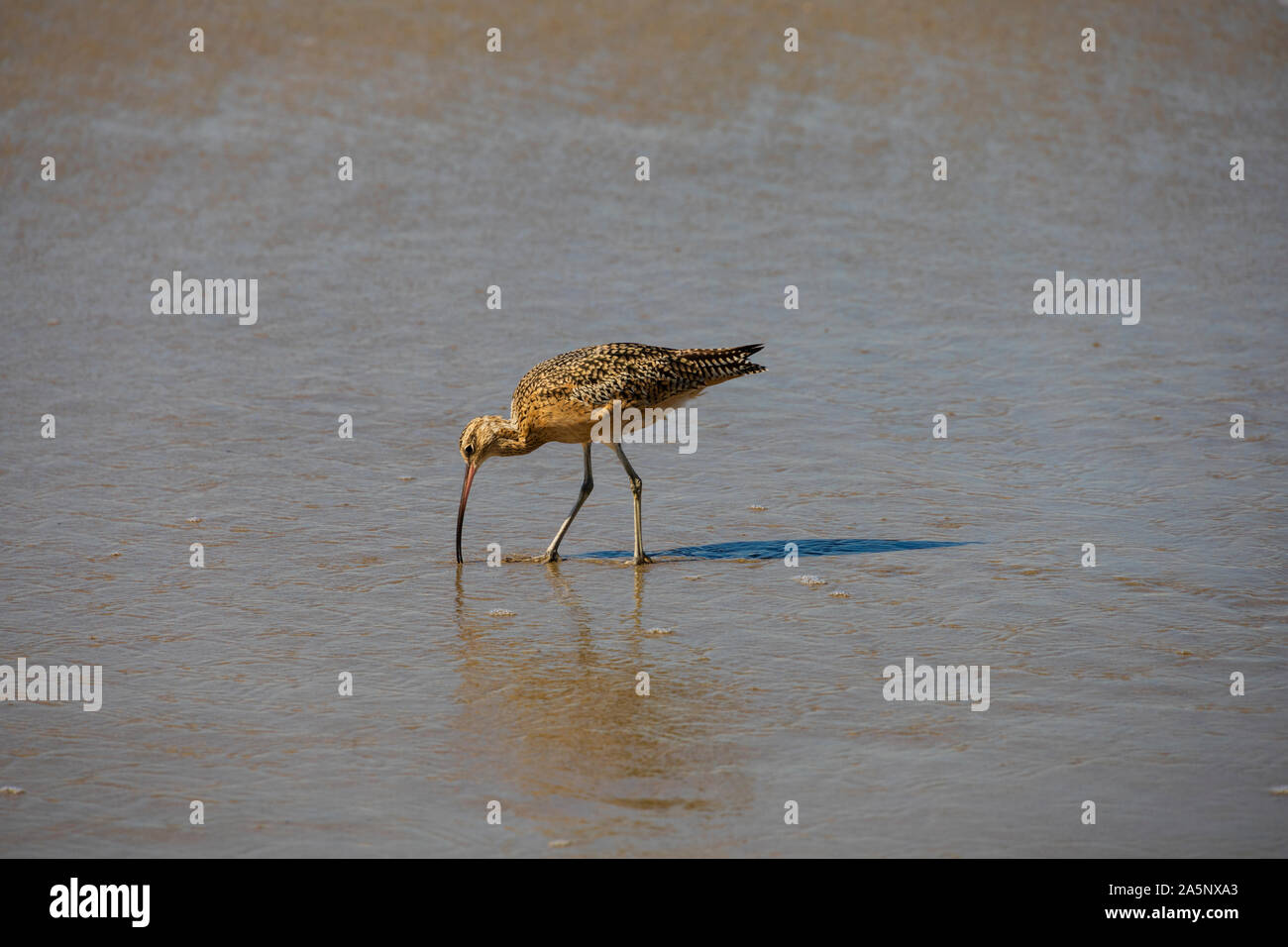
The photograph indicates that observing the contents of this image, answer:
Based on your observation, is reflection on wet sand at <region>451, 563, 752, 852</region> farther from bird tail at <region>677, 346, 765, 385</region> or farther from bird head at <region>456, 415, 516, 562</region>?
bird tail at <region>677, 346, 765, 385</region>

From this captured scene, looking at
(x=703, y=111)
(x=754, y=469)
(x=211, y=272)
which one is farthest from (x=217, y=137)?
(x=754, y=469)

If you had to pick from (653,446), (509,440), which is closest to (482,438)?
(509,440)

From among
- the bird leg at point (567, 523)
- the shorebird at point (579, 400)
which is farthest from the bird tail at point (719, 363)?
the bird leg at point (567, 523)

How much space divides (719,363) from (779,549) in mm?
1109

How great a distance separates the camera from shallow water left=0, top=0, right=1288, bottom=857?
18.7 ft

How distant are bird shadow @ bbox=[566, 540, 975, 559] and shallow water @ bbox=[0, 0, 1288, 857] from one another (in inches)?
1.3

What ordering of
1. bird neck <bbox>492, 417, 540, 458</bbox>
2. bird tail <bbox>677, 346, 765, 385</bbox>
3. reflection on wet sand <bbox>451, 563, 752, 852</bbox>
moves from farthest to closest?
bird tail <bbox>677, 346, 765, 385</bbox>, bird neck <bbox>492, 417, 540, 458</bbox>, reflection on wet sand <bbox>451, 563, 752, 852</bbox>

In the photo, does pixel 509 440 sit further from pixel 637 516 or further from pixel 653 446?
pixel 653 446

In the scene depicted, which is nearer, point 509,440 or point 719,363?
point 509,440

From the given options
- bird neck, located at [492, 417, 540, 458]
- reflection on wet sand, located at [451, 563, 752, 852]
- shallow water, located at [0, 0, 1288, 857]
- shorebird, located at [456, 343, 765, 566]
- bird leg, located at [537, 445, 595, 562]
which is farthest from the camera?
bird neck, located at [492, 417, 540, 458]

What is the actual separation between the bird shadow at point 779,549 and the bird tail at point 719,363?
3.05 ft

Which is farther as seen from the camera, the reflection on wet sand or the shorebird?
the shorebird

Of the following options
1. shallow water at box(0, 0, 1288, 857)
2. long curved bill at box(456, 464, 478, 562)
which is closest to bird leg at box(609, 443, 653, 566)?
shallow water at box(0, 0, 1288, 857)

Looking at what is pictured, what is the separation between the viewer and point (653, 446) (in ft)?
32.1
